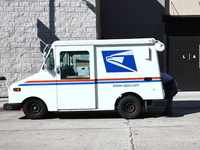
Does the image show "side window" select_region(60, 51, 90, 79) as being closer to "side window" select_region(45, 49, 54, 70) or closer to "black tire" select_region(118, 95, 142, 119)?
"side window" select_region(45, 49, 54, 70)

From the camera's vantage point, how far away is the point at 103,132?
708 cm

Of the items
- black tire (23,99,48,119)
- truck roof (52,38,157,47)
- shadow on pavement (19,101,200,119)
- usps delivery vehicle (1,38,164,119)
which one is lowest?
Answer: shadow on pavement (19,101,200,119)

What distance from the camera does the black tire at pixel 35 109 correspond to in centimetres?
904

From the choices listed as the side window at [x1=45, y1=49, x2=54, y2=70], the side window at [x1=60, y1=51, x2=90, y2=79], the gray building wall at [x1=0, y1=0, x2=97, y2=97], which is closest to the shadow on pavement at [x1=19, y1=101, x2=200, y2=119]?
the side window at [x1=60, y1=51, x2=90, y2=79]

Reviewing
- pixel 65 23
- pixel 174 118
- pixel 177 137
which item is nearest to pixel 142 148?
pixel 177 137

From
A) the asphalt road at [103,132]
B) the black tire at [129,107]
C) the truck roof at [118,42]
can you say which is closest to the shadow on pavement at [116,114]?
the asphalt road at [103,132]

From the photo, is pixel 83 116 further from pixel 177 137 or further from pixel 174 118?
pixel 177 137

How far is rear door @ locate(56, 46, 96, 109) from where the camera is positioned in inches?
350

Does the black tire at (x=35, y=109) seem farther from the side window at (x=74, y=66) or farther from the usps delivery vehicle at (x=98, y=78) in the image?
the side window at (x=74, y=66)

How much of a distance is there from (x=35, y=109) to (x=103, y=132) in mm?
2864

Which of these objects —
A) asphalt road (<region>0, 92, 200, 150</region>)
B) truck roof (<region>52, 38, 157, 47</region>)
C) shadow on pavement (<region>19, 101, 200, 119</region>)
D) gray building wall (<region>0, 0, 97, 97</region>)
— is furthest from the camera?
gray building wall (<region>0, 0, 97, 97</region>)

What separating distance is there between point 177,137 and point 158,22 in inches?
460

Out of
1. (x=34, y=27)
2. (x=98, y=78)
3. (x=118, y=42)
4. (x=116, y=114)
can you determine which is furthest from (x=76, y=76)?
(x=34, y=27)

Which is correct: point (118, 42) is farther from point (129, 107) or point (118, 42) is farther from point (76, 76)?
point (129, 107)
